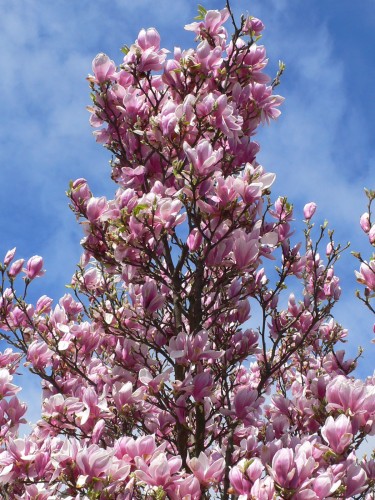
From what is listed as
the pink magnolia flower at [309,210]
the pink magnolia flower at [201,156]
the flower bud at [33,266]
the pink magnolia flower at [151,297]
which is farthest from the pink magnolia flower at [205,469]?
the pink magnolia flower at [309,210]

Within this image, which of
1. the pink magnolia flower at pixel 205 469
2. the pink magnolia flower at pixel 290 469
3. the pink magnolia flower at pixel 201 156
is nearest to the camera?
the pink magnolia flower at pixel 290 469

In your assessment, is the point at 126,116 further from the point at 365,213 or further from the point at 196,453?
the point at 196,453

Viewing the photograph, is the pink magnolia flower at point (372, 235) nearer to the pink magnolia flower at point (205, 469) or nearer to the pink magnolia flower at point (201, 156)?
the pink magnolia flower at point (201, 156)

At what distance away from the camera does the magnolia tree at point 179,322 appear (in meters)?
3.55

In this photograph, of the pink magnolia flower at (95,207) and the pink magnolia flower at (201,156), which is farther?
the pink magnolia flower at (95,207)

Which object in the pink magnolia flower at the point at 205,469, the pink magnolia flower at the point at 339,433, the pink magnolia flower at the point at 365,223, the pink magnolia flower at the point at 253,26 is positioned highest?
the pink magnolia flower at the point at 253,26

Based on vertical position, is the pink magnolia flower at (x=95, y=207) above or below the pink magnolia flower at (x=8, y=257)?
below

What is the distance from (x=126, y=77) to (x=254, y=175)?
1.63m

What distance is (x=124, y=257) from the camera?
14.5ft

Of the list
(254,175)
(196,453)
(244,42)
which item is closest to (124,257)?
(254,175)

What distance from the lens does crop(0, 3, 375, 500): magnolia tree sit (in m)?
3.55

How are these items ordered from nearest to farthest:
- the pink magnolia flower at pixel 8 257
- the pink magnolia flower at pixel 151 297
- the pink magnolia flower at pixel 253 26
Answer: the pink magnolia flower at pixel 151 297 < the pink magnolia flower at pixel 253 26 < the pink magnolia flower at pixel 8 257

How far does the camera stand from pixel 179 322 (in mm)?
4770

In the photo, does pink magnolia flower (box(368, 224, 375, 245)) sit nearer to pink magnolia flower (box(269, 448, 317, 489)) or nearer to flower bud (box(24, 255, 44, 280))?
pink magnolia flower (box(269, 448, 317, 489))
